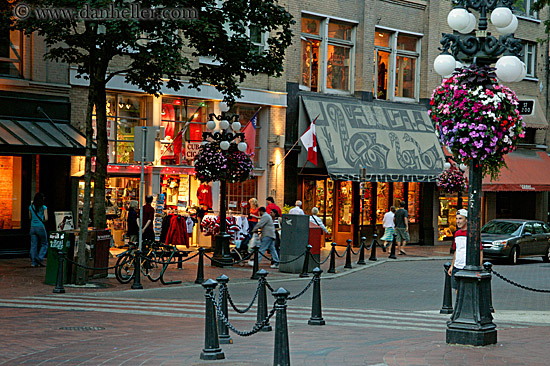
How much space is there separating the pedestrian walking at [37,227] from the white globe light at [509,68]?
13392 millimetres

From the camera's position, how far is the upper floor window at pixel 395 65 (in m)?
31.8

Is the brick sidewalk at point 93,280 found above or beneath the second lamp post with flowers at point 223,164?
beneath

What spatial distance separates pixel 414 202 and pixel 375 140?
4123 millimetres

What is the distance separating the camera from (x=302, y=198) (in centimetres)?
2928

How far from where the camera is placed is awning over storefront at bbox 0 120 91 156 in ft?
65.5

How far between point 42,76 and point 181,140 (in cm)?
521

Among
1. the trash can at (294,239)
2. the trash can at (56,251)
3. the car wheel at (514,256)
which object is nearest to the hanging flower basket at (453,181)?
the car wheel at (514,256)

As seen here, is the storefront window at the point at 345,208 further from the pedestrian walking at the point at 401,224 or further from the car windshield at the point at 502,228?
the car windshield at the point at 502,228

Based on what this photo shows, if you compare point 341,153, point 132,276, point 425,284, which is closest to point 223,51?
point 132,276

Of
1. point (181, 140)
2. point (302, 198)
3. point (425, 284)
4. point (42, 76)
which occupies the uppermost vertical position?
point (42, 76)

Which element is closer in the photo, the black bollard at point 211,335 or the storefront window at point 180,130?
the black bollard at point 211,335

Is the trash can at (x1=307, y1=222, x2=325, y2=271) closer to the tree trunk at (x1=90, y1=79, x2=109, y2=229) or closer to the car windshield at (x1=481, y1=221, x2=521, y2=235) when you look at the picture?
the tree trunk at (x1=90, y1=79, x2=109, y2=229)

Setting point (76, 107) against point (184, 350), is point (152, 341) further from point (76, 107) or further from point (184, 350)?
point (76, 107)

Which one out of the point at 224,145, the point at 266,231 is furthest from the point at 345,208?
the point at 224,145
